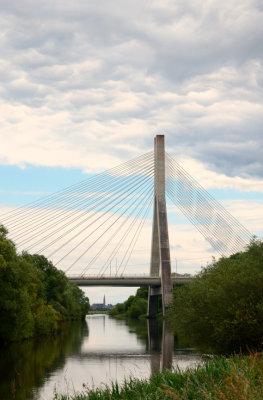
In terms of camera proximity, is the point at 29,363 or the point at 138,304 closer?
the point at 29,363

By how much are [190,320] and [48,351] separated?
1480 centimetres

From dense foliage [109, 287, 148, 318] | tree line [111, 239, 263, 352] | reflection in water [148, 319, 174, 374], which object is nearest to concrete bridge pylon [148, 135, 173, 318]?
reflection in water [148, 319, 174, 374]

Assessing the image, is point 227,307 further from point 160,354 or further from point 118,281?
point 118,281

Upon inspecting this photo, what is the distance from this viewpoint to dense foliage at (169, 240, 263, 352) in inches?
1073

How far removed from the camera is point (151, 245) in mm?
67500

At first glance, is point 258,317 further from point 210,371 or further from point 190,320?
point 210,371

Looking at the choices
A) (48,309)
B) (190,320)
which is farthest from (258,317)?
(48,309)

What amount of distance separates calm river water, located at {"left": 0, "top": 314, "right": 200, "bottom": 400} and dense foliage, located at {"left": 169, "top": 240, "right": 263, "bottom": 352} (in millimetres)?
2098

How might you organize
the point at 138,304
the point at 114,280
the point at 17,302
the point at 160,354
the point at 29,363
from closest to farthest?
the point at 29,363 → the point at 160,354 → the point at 17,302 → the point at 114,280 → the point at 138,304

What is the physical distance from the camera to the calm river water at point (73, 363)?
24312mm

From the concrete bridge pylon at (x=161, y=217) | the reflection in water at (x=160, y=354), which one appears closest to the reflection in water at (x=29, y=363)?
the reflection in water at (x=160, y=354)

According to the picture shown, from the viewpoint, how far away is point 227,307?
2836 cm

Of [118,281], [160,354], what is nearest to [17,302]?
[160,354]

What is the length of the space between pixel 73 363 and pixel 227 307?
12.0m
